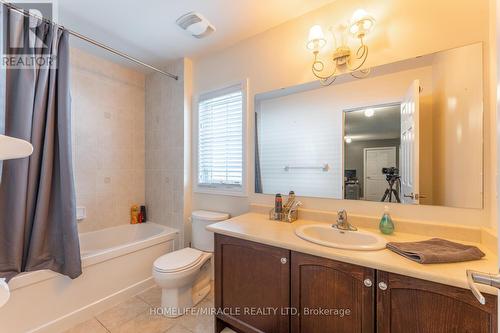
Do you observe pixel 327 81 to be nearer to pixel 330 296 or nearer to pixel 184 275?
pixel 330 296

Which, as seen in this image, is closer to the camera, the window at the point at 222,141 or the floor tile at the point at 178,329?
the floor tile at the point at 178,329

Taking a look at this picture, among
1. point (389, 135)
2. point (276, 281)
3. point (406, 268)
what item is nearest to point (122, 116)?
point (276, 281)

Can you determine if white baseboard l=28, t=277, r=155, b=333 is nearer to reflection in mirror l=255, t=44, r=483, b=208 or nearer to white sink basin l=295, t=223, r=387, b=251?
reflection in mirror l=255, t=44, r=483, b=208

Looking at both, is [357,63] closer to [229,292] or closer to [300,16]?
[300,16]

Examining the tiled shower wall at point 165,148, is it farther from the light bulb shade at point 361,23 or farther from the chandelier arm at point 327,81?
the light bulb shade at point 361,23

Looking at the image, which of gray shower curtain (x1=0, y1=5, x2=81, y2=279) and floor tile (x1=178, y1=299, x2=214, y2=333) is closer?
gray shower curtain (x1=0, y1=5, x2=81, y2=279)

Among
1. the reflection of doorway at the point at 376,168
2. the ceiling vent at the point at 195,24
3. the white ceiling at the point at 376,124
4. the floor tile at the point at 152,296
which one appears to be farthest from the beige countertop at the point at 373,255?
the ceiling vent at the point at 195,24

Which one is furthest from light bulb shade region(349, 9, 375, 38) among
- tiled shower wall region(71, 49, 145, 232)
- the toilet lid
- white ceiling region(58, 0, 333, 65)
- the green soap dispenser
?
tiled shower wall region(71, 49, 145, 232)

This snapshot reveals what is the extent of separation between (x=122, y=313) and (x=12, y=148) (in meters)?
1.86

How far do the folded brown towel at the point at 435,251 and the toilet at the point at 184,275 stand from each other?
1.40 meters

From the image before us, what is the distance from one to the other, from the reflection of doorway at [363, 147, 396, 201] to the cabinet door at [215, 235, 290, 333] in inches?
28.7

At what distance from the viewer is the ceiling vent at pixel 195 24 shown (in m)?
1.73

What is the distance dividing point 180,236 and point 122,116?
5.24 ft

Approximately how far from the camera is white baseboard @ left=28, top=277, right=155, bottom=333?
5.07ft
